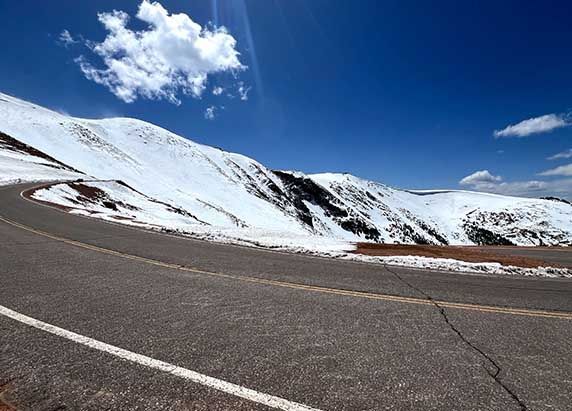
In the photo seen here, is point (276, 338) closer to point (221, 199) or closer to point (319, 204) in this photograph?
point (221, 199)

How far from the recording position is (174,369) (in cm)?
378

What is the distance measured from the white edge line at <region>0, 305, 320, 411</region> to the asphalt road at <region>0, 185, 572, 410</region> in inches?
2.2

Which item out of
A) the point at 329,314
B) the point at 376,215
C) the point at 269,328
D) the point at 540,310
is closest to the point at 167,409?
the point at 269,328

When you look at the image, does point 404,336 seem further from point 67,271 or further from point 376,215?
point 376,215

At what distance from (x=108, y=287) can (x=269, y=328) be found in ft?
12.4

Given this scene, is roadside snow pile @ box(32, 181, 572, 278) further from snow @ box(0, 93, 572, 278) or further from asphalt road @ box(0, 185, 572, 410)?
asphalt road @ box(0, 185, 572, 410)

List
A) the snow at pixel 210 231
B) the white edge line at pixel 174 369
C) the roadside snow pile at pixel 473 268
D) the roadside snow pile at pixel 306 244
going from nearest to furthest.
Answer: the white edge line at pixel 174 369 < the roadside snow pile at pixel 473 268 < the roadside snow pile at pixel 306 244 < the snow at pixel 210 231

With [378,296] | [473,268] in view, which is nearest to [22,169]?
→ [378,296]

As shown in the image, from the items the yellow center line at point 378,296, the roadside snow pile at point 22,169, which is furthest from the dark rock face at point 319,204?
the yellow center line at point 378,296

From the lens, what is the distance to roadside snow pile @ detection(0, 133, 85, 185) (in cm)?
4344

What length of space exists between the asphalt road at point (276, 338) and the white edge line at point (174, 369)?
0.05 metres

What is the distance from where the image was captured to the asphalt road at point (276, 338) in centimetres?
344

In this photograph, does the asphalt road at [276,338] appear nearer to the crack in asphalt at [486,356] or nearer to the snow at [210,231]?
the crack in asphalt at [486,356]

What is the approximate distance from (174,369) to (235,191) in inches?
3593
